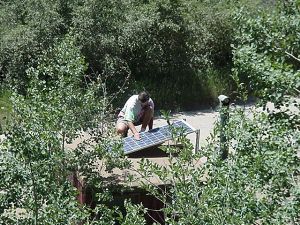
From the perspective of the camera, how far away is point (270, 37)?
5535mm

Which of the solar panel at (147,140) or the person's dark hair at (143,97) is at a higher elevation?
the person's dark hair at (143,97)

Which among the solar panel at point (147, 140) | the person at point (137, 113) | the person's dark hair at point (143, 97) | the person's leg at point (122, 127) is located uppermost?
the person's dark hair at point (143, 97)

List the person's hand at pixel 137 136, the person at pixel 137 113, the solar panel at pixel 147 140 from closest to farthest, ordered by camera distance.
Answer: the solar panel at pixel 147 140, the person's hand at pixel 137 136, the person at pixel 137 113

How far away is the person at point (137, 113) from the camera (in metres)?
10.3

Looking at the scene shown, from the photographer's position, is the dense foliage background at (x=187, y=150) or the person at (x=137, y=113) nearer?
the dense foliage background at (x=187, y=150)

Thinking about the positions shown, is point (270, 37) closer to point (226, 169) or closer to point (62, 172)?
point (226, 169)

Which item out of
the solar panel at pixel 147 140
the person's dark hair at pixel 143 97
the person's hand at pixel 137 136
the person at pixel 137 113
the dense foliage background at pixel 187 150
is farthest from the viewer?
the person's dark hair at pixel 143 97

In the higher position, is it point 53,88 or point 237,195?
point 53,88

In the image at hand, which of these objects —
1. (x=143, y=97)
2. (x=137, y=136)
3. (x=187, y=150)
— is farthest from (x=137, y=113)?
(x=187, y=150)

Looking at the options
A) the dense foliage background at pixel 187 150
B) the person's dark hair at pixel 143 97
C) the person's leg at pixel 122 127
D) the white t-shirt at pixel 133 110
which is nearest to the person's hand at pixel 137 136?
the person's leg at pixel 122 127

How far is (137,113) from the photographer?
10.5 meters

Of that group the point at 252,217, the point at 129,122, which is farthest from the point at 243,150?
the point at 129,122

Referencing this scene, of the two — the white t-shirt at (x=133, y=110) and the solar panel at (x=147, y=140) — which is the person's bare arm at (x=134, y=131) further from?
the white t-shirt at (x=133, y=110)

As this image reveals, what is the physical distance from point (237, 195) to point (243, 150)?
538mm
